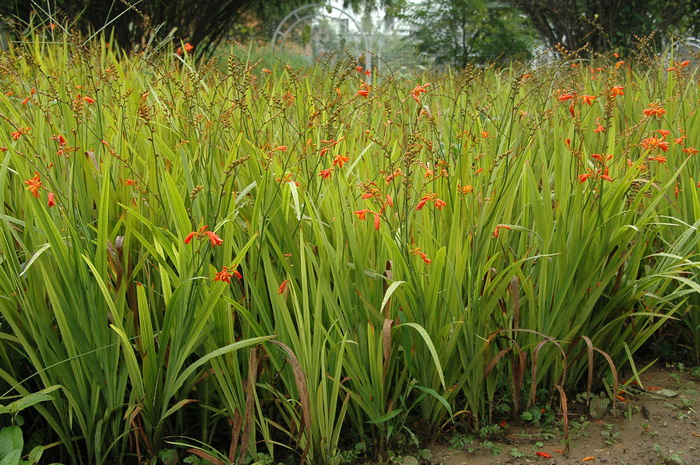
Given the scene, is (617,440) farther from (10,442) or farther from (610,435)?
(10,442)

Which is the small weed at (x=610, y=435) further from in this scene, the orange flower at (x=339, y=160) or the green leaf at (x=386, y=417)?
the orange flower at (x=339, y=160)

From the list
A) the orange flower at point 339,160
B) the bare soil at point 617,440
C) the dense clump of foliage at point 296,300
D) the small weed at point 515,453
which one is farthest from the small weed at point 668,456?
the orange flower at point 339,160

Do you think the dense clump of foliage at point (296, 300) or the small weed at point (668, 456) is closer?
the dense clump of foliage at point (296, 300)

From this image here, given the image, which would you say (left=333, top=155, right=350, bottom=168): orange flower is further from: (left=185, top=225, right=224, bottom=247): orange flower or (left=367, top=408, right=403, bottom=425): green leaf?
(left=367, top=408, right=403, bottom=425): green leaf

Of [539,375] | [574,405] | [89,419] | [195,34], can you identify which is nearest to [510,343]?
[539,375]

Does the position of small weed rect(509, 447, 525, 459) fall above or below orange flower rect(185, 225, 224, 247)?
below

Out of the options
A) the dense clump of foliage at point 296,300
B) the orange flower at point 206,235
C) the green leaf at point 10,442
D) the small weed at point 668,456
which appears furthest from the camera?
the small weed at point 668,456

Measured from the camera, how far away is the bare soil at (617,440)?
5.18 feet

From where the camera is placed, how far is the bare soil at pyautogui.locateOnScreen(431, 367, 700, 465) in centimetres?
158

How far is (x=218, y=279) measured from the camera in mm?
1329

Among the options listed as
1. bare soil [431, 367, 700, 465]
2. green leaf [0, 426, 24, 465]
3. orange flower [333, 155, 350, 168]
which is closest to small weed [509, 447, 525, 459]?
bare soil [431, 367, 700, 465]

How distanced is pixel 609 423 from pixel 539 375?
212 mm

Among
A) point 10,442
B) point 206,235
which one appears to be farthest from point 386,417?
point 10,442

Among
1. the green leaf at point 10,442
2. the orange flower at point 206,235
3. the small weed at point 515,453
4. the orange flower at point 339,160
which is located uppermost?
the orange flower at point 339,160
